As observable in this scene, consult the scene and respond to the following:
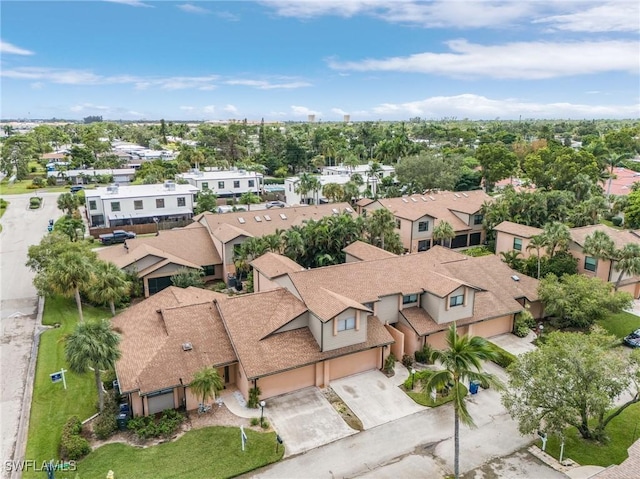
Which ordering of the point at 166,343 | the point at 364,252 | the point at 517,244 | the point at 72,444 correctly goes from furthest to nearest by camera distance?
the point at 517,244 → the point at 364,252 → the point at 166,343 → the point at 72,444

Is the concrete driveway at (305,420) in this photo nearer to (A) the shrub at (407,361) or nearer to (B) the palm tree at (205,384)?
(B) the palm tree at (205,384)

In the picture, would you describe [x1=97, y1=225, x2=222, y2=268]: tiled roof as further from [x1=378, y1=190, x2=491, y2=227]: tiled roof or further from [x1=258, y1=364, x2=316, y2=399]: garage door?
[x1=378, y1=190, x2=491, y2=227]: tiled roof

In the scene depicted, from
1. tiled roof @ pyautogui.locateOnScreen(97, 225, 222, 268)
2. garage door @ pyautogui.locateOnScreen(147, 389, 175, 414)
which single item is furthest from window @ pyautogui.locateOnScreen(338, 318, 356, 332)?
tiled roof @ pyautogui.locateOnScreen(97, 225, 222, 268)

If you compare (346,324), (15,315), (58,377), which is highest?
(346,324)

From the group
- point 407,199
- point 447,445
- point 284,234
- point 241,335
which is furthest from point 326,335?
point 407,199

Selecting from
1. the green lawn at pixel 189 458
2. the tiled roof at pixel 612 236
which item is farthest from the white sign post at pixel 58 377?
the tiled roof at pixel 612 236

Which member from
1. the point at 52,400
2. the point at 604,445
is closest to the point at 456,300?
the point at 604,445

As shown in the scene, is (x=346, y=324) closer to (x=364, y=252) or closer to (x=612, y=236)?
(x=364, y=252)
